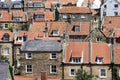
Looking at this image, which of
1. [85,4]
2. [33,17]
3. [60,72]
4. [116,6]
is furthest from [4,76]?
[85,4]

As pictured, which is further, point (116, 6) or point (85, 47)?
point (116, 6)

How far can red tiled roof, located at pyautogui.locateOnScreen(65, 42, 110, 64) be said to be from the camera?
6644 centimetres

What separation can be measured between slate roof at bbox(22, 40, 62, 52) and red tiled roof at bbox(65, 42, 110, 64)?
156 cm

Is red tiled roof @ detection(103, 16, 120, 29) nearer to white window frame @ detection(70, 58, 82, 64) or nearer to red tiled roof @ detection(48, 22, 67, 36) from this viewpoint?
red tiled roof @ detection(48, 22, 67, 36)

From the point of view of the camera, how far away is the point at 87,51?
67.3m

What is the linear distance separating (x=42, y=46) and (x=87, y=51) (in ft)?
20.4

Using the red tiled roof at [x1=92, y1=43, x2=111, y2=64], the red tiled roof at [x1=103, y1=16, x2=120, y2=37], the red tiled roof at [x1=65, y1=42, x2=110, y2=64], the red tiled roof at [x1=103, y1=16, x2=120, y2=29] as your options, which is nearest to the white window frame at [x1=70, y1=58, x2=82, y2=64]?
the red tiled roof at [x1=65, y1=42, x2=110, y2=64]

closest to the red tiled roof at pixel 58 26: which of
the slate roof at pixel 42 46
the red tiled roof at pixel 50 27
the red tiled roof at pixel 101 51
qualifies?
the red tiled roof at pixel 50 27

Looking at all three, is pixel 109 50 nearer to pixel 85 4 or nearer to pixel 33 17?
pixel 33 17

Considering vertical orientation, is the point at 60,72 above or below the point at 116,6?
below

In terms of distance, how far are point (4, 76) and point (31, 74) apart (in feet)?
81.6

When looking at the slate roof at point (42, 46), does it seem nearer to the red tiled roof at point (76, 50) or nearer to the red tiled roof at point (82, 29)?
the red tiled roof at point (76, 50)

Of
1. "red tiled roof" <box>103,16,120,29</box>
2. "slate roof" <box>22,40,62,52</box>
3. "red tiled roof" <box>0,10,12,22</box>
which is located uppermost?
"red tiled roof" <box>0,10,12,22</box>

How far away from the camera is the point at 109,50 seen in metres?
67.2
